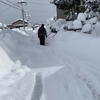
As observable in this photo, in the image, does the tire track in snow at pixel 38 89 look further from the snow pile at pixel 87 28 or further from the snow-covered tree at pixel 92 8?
the snow-covered tree at pixel 92 8

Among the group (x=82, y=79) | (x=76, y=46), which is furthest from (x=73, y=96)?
(x=76, y=46)

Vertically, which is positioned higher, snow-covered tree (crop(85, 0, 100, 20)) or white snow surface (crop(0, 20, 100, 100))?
snow-covered tree (crop(85, 0, 100, 20))

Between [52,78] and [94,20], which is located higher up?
[94,20]

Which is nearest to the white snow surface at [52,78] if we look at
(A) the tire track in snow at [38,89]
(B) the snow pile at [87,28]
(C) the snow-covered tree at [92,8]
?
(A) the tire track in snow at [38,89]

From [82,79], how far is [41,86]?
114 cm

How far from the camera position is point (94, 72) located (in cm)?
437

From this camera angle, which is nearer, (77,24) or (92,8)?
(92,8)

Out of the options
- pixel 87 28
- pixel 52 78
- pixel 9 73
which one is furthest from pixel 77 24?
pixel 9 73

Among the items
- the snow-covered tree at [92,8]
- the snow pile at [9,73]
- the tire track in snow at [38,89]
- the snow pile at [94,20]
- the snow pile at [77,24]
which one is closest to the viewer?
the tire track in snow at [38,89]

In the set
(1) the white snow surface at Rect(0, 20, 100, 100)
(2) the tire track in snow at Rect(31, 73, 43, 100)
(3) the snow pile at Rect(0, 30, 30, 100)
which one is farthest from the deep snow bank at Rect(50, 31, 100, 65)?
(3) the snow pile at Rect(0, 30, 30, 100)

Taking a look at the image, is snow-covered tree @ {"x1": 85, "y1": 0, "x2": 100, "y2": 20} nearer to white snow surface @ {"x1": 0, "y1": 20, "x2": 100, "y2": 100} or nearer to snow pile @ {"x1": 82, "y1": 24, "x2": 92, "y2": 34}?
snow pile @ {"x1": 82, "y1": 24, "x2": 92, "y2": 34}

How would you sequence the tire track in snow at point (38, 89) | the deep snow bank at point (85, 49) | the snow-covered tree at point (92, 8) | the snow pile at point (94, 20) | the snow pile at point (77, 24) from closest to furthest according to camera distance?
the tire track in snow at point (38, 89) → the deep snow bank at point (85, 49) → the snow-covered tree at point (92, 8) → the snow pile at point (94, 20) → the snow pile at point (77, 24)

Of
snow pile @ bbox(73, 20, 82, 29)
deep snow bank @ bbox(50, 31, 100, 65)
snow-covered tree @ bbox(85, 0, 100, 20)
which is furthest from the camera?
snow pile @ bbox(73, 20, 82, 29)

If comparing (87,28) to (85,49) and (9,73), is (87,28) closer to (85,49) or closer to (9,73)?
(85,49)
